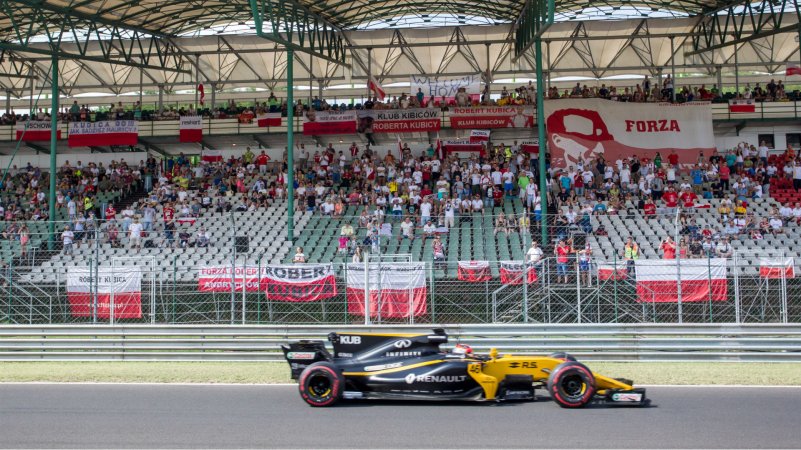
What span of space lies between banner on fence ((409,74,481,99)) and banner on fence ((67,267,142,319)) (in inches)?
686

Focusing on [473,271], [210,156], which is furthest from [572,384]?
[210,156]


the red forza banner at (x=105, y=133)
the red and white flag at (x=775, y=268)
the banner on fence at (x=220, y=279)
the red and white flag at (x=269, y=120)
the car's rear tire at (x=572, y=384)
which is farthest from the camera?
the red and white flag at (x=269, y=120)

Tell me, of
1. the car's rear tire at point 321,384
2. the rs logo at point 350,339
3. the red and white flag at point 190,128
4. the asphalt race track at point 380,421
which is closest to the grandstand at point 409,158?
the red and white flag at point 190,128

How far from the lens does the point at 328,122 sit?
3534cm

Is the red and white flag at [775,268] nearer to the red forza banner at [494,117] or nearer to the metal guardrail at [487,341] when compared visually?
the metal guardrail at [487,341]

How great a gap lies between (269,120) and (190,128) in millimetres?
3309

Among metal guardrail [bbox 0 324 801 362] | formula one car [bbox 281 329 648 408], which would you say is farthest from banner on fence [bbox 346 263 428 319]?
formula one car [bbox 281 329 648 408]

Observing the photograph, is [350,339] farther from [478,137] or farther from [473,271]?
[478,137]

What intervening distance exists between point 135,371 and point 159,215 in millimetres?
16695

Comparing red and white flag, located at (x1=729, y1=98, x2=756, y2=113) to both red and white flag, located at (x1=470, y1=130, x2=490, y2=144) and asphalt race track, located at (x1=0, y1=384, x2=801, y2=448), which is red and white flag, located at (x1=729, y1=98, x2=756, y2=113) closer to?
red and white flag, located at (x1=470, y1=130, x2=490, y2=144)

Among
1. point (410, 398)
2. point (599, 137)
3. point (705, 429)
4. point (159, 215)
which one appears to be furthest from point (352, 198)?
point (705, 429)

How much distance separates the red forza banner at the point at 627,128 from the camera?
33.4 metres

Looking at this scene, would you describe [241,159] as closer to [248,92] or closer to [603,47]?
[248,92]

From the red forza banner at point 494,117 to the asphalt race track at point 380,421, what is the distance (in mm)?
23660
